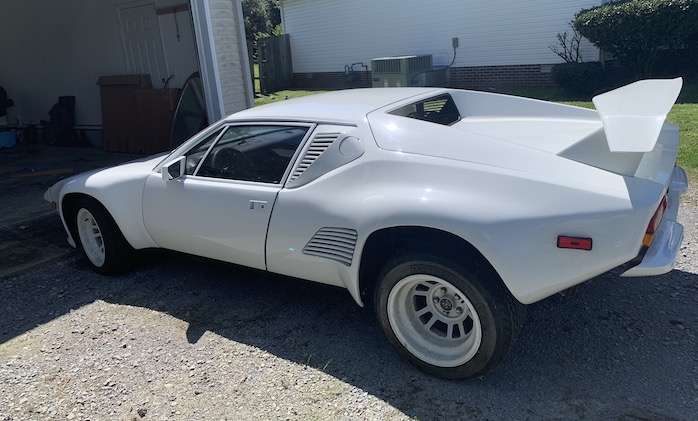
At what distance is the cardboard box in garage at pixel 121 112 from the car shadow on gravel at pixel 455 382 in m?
5.85

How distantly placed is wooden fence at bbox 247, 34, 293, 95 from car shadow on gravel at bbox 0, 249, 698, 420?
16017 mm

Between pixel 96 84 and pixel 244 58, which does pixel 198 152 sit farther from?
pixel 96 84

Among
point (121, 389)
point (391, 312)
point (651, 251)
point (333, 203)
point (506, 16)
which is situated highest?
point (506, 16)

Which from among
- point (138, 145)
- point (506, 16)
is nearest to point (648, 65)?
point (506, 16)

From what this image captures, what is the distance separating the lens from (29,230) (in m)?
6.07

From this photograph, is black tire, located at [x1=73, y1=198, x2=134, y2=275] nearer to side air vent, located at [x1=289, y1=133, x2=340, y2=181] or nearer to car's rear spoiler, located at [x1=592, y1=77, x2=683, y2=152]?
side air vent, located at [x1=289, y1=133, x2=340, y2=181]

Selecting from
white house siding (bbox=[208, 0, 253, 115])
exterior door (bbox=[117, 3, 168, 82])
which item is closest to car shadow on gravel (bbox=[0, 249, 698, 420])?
white house siding (bbox=[208, 0, 253, 115])

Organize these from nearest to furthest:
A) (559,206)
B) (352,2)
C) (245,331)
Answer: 1. (559,206)
2. (245,331)
3. (352,2)

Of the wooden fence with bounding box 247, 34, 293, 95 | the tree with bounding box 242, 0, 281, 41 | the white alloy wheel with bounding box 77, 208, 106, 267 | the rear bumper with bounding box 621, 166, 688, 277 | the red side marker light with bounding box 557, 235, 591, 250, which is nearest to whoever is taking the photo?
the red side marker light with bounding box 557, 235, 591, 250

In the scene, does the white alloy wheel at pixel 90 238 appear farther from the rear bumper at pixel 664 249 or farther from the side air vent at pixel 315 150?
the rear bumper at pixel 664 249

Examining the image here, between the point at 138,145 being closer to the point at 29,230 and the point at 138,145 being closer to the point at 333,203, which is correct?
the point at 29,230

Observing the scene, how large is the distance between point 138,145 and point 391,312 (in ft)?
27.8

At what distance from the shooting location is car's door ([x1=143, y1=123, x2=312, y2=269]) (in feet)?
11.7

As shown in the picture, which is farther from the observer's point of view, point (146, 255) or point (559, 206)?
point (146, 255)
